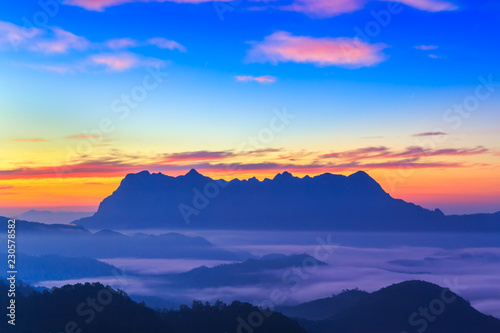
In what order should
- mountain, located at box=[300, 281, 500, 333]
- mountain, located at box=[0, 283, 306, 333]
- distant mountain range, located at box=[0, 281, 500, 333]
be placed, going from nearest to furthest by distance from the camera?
mountain, located at box=[0, 283, 306, 333] → distant mountain range, located at box=[0, 281, 500, 333] → mountain, located at box=[300, 281, 500, 333]

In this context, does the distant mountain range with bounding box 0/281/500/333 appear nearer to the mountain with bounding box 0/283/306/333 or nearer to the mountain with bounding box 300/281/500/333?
the mountain with bounding box 0/283/306/333

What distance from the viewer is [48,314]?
97125mm

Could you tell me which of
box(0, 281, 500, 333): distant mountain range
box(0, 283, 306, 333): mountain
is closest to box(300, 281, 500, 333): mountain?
box(0, 281, 500, 333): distant mountain range

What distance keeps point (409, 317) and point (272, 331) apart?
86.9 m

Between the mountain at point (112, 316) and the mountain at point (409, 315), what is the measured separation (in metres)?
50.5

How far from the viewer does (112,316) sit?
327 ft

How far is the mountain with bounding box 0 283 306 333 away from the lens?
94.2m

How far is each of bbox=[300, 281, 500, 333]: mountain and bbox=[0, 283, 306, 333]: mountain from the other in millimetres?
50486

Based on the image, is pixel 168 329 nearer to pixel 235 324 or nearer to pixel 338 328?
pixel 235 324

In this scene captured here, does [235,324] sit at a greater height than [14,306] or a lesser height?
lesser

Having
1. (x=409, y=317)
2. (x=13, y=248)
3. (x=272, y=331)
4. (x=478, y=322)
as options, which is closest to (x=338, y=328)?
(x=409, y=317)

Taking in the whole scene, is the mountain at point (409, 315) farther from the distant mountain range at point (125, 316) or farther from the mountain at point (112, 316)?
the mountain at point (112, 316)

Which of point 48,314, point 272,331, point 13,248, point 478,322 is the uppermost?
point 13,248

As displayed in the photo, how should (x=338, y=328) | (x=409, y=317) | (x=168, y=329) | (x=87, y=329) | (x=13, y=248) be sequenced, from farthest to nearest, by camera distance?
1. (x=409, y=317)
2. (x=338, y=328)
3. (x=168, y=329)
4. (x=87, y=329)
5. (x=13, y=248)
